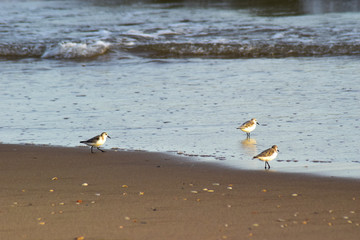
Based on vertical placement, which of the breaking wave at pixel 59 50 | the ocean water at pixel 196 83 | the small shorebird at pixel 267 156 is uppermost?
the small shorebird at pixel 267 156

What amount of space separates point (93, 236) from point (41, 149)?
3.20 metres

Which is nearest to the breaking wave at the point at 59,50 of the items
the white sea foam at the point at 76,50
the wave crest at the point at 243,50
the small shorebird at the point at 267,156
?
the white sea foam at the point at 76,50

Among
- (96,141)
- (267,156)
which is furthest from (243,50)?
(267,156)

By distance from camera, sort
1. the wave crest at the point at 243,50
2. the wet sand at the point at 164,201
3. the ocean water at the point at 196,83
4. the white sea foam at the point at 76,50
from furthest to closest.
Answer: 1. the white sea foam at the point at 76,50
2. the wave crest at the point at 243,50
3. the ocean water at the point at 196,83
4. the wet sand at the point at 164,201

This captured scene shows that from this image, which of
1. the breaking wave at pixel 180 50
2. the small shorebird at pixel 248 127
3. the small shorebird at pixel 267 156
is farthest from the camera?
the breaking wave at pixel 180 50

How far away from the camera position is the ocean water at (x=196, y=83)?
27.6ft

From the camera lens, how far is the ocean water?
27.6ft

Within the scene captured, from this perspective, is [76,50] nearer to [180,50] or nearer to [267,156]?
[180,50]

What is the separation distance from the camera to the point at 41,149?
7934 millimetres

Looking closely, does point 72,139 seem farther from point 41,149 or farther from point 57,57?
point 57,57

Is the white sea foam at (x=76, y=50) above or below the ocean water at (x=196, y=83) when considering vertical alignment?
below

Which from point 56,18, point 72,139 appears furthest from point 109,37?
point 72,139

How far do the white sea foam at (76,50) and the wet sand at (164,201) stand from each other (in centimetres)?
1121

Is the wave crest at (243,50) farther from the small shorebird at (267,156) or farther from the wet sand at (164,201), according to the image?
the wet sand at (164,201)
